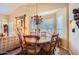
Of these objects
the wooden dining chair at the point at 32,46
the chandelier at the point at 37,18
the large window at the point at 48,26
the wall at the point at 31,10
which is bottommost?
the wooden dining chair at the point at 32,46

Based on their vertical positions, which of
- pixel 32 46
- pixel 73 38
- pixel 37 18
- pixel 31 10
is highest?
pixel 31 10

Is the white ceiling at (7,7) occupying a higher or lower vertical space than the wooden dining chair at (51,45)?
higher

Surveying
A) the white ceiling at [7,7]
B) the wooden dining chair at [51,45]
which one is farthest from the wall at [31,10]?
the wooden dining chair at [51,45]

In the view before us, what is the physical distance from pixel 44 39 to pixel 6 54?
76 centimetres

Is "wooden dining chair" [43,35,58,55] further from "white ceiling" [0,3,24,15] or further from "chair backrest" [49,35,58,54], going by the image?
"white ceiling" [0,3,24,15]

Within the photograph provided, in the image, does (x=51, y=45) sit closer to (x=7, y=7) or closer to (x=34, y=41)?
(x=34, y=41)

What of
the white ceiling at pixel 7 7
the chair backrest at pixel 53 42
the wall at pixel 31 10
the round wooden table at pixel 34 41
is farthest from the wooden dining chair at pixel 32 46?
the white ceiling at pixel 7 7

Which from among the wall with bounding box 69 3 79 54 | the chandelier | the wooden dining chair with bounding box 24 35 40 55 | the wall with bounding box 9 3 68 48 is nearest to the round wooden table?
the wooden dining chair with bounding box 24 35 40 55

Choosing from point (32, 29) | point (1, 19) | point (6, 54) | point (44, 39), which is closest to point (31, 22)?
point (32, 29)

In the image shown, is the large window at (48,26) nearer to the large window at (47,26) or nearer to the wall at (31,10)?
the large window at (47,26)

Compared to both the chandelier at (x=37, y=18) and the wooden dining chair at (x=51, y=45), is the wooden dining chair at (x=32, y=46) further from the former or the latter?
the chandelier at (x=37, y=18)

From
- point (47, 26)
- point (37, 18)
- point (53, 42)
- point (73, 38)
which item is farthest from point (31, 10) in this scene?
point (73, 38)
